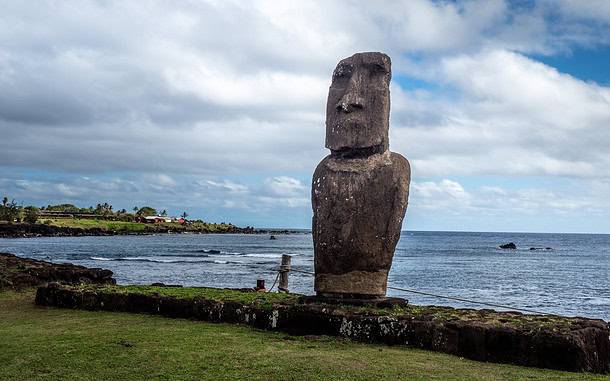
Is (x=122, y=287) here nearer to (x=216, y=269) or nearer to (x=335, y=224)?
(x=335, y=224)

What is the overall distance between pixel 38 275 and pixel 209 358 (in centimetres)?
930

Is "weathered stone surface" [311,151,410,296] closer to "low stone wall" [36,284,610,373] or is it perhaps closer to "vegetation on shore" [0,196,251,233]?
"low stone wall" [36,284,610,373]

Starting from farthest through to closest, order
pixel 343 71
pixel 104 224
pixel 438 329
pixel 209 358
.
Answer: pixel 104 224
pixel 343 71
pixel 438 329
pixel 209 358

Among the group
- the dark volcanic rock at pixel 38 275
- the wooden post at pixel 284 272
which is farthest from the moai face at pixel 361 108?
the dark volcanic rock at pixel 38 275

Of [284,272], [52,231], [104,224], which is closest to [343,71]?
[284,272]

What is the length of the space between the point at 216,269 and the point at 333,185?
35198 millimetres

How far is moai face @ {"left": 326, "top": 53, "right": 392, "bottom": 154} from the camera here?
9711 mm

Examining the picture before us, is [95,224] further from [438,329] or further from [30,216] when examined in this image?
[438,329]

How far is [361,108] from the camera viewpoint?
9.73 meters

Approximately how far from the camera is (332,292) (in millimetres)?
9703

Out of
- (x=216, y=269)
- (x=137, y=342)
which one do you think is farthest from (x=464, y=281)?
(x=137, y=342)

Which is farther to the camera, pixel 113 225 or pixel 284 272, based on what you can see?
pixel 113 225

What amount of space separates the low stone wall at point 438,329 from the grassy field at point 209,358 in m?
0.23

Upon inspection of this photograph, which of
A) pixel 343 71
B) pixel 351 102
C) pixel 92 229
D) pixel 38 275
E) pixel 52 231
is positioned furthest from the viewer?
pixel 92 229
